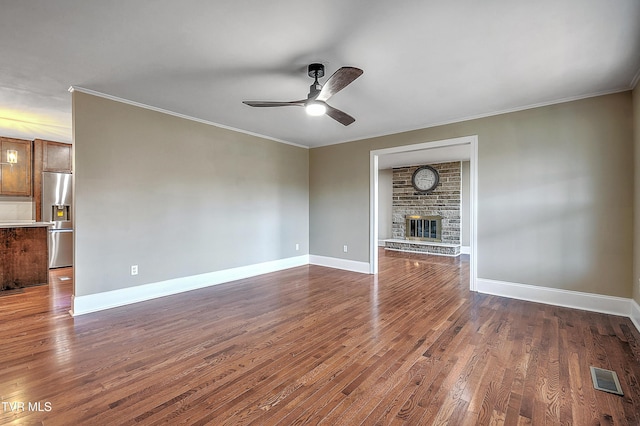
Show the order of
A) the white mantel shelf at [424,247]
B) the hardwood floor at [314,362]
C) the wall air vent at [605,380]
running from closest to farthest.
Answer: the hardwood floor at [314,362]
the wall air vent at [605,380]
the white mantel shelf at [424,247]

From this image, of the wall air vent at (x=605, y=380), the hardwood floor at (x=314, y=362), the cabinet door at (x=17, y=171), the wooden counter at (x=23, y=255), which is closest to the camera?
the hardwood floor at (x=314, y=362)

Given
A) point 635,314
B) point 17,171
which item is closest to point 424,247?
point 635,314

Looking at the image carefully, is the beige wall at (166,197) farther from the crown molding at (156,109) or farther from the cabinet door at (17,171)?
the cabinet door at (17,171)

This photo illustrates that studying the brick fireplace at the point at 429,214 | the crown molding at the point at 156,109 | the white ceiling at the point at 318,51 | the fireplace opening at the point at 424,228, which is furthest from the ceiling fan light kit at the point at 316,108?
the fireplace opening at the point at 424,228

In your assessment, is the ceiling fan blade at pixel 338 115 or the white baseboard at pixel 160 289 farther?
the white baseboard at pixel 160 289

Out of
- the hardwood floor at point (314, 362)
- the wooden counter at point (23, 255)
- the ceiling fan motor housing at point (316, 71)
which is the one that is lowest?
the hardwood floor at point (314, 362)

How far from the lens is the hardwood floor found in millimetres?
1713

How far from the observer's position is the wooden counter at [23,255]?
409 centimetres

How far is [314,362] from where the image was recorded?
226 cm

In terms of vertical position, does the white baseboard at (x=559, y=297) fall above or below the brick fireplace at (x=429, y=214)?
below

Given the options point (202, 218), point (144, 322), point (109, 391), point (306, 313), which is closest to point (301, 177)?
point (202, 218)

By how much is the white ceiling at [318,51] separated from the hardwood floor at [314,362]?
2510mm

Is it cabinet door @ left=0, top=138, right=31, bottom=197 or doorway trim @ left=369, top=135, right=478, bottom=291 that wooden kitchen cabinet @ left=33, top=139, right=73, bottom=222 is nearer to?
cabinet door @ left=0, top=138, right=31, bottom=197

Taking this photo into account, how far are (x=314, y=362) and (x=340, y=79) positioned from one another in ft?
7.34
